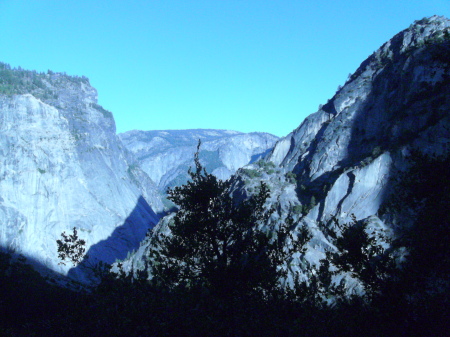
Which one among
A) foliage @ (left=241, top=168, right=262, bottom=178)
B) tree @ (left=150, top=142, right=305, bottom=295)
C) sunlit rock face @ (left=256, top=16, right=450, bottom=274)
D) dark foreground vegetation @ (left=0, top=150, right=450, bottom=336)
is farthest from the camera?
foliage @ (left=241, top=168, right=262, bottom=178)

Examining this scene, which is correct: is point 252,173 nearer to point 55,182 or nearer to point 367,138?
point 367,138

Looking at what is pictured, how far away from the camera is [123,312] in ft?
29.1

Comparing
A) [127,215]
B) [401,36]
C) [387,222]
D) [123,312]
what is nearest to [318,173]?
[387,222]

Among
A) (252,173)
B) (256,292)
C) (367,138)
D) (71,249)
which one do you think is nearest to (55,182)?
(252,173)

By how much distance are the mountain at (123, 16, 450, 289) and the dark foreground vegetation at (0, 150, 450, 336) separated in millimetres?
33246

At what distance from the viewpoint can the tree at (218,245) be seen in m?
13.8

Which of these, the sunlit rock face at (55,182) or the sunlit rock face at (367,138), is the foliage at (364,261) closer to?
the sunlit rock face at (367,138)

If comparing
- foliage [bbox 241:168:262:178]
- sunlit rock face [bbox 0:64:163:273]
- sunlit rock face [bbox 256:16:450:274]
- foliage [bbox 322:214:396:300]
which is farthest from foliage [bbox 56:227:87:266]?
sunlit rock face [bbox 0:64:163:273]

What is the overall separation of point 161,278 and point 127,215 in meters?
136

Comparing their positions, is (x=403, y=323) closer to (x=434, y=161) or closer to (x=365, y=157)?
(x=434, y=161)

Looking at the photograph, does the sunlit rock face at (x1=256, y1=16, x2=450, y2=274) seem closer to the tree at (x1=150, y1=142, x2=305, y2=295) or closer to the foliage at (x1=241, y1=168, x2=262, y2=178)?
the foliage at (x1=241, y1=168, x2=262, y2=178)

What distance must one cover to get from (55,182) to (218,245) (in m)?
125

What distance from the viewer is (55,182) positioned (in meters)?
122

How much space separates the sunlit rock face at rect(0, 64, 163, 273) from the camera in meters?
108
